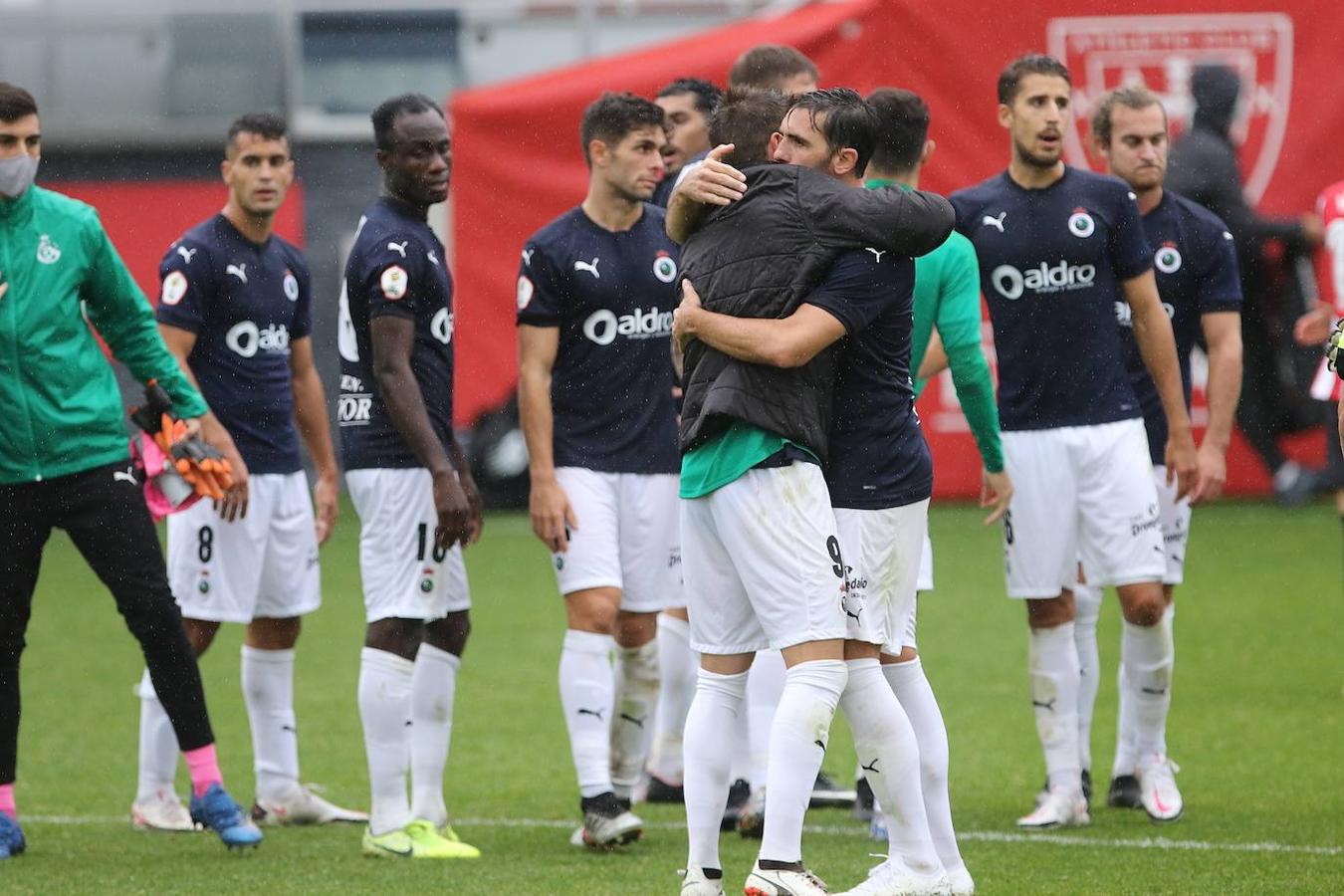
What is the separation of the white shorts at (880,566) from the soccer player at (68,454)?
2.25m

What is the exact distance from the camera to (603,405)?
7.00m

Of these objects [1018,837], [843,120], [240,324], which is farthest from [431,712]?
Result: [843,120]

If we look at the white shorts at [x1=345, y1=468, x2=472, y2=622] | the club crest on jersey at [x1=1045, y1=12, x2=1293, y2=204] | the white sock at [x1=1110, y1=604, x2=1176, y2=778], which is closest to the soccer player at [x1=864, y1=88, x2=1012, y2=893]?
the white sock at [x1=1110, y1=604, x2=1176, y2=778]

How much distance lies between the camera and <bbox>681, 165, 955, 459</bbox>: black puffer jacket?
5.25 meters

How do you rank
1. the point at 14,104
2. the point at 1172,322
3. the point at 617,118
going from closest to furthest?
the point at 14,104
the point at 617,118
the point at 1172,322

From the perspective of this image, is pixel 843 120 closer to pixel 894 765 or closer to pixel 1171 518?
pixel 894 765

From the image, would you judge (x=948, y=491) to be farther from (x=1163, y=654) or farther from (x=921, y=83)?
(x=1163, y=654)

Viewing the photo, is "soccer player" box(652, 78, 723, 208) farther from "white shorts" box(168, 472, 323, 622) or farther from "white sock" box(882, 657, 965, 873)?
"white sock" box(882, 657, 965, 873)

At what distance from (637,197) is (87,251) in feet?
6.07

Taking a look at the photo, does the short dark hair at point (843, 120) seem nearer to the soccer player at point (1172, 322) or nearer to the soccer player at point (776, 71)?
the soccer player at point (776, 71)

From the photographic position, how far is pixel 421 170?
6.70m

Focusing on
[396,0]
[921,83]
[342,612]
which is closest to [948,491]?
[921,83]

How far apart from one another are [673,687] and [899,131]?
2.50m

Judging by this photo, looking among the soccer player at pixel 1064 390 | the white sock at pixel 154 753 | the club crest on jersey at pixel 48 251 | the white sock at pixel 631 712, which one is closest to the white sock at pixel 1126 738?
the soccer player at pixel 1064 390
